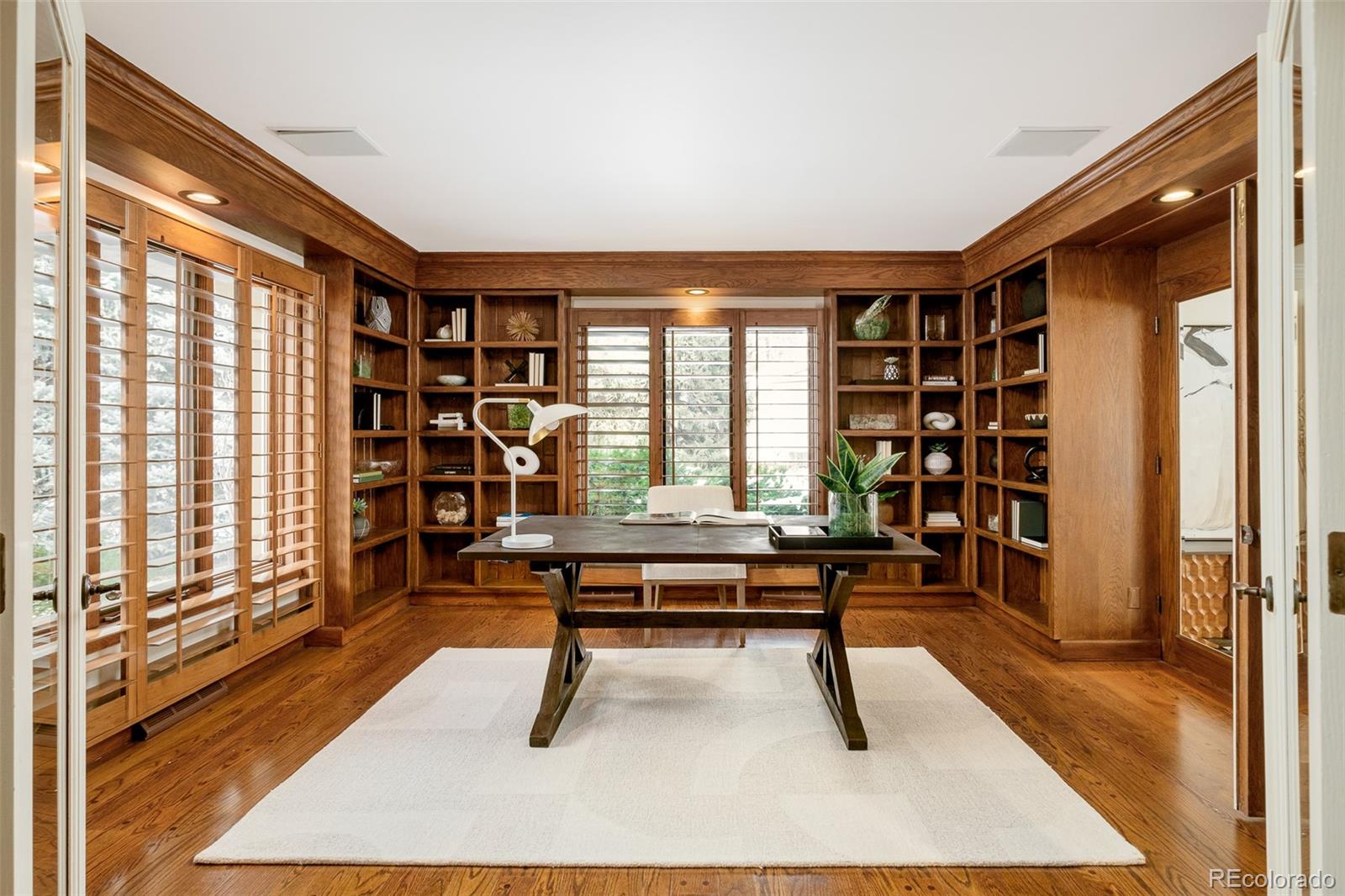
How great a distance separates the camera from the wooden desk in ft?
8.38

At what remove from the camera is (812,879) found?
186 cm

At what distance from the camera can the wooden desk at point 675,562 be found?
8.38ft

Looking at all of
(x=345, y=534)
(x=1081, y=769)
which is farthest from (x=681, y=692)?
(x=345, y=534)

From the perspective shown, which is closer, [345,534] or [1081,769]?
[1081,769]

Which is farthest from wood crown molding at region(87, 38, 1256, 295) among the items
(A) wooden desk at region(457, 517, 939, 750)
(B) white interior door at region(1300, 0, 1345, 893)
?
(A) wooden desk at region(457, 517, 939, 750)

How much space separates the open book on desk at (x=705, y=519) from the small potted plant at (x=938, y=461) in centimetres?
208

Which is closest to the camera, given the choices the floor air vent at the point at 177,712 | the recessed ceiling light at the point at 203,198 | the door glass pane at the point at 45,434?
the door glass pane at the point at 45,434

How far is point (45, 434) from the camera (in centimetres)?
130

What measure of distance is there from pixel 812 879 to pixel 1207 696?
2449 millimetres

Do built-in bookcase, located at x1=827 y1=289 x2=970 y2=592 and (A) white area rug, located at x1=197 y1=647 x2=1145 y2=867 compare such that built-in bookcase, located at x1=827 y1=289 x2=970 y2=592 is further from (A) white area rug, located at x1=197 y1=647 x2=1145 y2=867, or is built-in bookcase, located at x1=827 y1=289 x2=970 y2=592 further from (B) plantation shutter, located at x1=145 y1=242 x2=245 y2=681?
(B) plantation shutter, located at x1=145 y1=242 x2=245 y2=681

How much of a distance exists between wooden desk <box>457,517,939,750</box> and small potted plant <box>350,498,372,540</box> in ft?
4.71

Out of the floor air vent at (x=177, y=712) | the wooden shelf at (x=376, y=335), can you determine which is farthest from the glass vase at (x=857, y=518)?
the wooden shelf at (x=376, y=335)

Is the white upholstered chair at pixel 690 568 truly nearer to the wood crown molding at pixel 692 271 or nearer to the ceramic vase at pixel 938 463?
the wood crown molding at pixel 692 271

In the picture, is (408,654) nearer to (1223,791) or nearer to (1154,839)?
(1154,839)
